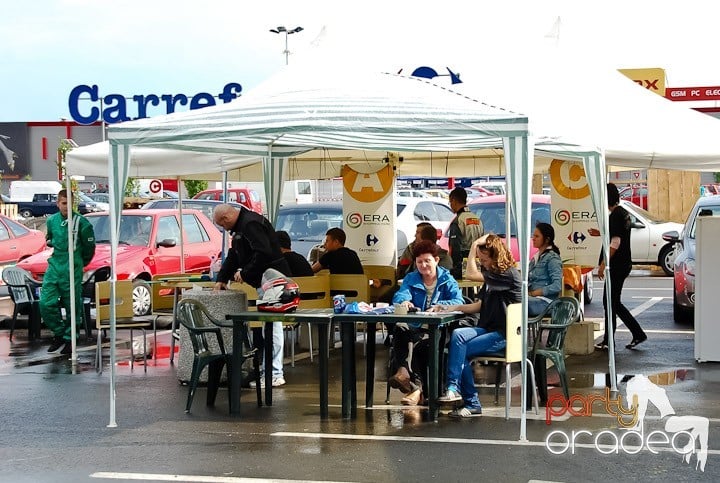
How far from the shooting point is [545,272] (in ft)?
36.6

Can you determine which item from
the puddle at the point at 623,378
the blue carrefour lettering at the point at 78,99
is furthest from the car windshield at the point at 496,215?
the blue carrefour lettering at the point at 78,99

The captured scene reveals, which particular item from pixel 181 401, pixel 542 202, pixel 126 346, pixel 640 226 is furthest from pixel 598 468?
pixel 640 226

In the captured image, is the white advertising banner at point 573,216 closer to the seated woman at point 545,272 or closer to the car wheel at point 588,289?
the car wheel at point 588,289

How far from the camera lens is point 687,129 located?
39.1 feet

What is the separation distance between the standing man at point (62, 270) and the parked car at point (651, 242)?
1392 cm

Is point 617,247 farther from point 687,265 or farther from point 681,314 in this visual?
point 681,314

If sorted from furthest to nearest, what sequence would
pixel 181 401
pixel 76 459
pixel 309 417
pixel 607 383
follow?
1. pixel 607 383
2. pixel 181 401
3. pixel 309 417
4. pixel 76 459

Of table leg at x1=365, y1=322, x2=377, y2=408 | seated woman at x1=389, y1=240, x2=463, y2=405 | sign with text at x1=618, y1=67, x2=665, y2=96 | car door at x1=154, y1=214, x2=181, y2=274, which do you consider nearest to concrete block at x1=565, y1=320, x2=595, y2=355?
seated woman at x1=389, y1=240, x2=463, y2=405

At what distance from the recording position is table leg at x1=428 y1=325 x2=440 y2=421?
8875 millimetres

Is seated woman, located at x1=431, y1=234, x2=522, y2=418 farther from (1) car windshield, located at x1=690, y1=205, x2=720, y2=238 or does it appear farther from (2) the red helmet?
(1) car windshield, located at x1=690, y1=205, x2=720, y2=238

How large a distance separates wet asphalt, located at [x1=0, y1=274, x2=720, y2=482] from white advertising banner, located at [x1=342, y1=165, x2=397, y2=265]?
4669 mm

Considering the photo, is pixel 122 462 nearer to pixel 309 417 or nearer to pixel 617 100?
pixel 309 417

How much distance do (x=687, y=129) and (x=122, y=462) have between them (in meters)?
7.22

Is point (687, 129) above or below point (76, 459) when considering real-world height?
above
